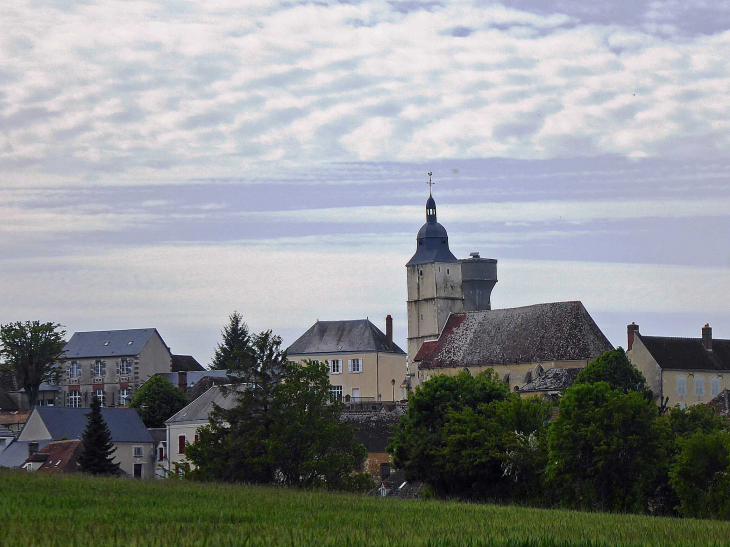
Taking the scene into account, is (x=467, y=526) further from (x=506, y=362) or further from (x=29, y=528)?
(x=506, y=362)

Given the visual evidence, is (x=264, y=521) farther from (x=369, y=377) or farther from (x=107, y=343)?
(x=107, y=343)

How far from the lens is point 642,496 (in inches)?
1797

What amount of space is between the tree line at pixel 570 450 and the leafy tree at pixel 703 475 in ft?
0.13

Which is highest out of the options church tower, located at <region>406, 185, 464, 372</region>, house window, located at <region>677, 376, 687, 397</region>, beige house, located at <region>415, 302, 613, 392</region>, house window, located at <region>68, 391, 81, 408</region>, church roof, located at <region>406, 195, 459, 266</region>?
church roof, located at <region>406, 195, 459, 266</region>

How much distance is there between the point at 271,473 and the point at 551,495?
41.3 feet

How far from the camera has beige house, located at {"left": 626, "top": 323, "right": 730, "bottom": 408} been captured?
7562 centimetres

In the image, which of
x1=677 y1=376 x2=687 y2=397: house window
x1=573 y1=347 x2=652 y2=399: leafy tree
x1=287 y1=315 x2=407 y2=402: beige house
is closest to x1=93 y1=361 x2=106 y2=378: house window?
x1=287 y1=315 x2=407 y2=402: beige house

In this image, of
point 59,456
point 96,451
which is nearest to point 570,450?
point 96,451

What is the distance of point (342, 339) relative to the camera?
103438 millimetres

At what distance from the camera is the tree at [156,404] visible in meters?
90.6

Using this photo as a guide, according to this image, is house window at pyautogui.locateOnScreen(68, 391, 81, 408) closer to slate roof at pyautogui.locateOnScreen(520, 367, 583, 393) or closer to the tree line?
slate roof at pyautogui.locateOnScreen(520, 367, 583, 393)

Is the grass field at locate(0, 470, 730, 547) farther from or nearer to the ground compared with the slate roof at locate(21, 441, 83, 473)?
nearer to the ground

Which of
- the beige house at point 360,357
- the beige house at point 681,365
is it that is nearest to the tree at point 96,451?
the beige house at point 681,365

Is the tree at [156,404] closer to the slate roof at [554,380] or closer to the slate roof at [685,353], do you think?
the slate roof at [554,380]
